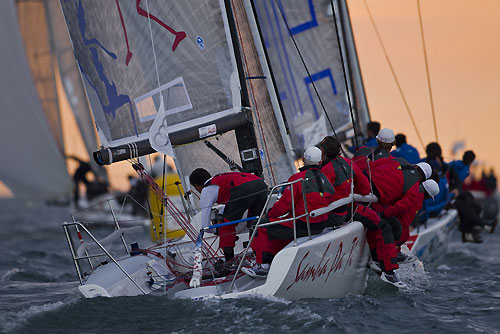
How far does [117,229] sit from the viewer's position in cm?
768

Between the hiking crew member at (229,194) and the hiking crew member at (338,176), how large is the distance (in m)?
0.58

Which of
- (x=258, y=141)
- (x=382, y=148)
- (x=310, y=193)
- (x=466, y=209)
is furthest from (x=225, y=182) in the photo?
(x=466, y=209)

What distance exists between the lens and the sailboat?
6.58m

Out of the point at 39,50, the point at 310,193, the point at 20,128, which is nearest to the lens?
the point at 310,193

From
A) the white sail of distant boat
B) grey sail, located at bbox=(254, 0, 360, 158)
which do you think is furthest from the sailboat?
the white sail of distant boat

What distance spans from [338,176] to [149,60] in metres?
2.21

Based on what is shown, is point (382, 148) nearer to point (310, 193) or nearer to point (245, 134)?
point (245, 134)

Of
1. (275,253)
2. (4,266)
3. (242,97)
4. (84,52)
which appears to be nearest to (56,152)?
(4,266)

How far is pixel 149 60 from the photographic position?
783cm

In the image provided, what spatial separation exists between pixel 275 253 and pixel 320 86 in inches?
281

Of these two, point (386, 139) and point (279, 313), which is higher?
point (386, 139)

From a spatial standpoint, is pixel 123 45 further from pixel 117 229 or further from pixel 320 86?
pixel 320 86

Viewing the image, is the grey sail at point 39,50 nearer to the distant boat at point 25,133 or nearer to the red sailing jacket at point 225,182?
the distant boat at point 25,133

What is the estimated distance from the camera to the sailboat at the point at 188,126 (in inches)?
259
